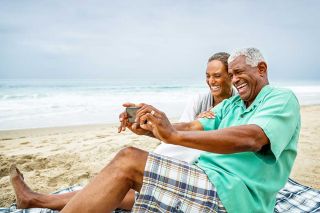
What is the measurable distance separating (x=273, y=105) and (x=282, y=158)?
0.39 meters

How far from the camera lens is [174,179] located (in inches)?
74.4

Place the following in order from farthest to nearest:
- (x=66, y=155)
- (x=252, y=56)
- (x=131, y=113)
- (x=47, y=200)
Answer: (x=66, y=155) → (x=47, y=200) → (x=252, y=56) → (x=131, y=113)

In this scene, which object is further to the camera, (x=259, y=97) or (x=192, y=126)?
(x=192, y=126)

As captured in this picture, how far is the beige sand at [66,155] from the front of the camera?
14.3 ft

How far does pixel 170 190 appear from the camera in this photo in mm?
1895

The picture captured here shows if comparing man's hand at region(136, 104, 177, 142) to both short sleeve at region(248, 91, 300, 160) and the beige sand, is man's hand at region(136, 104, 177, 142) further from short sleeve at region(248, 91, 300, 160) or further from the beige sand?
the beige sand

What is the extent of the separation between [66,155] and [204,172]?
13.6 feet

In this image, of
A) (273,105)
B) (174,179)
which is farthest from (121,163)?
(273,105)

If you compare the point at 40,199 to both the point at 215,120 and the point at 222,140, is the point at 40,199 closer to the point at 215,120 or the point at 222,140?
the point at 215,120

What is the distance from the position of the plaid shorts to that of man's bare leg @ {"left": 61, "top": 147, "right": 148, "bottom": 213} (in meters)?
0.07

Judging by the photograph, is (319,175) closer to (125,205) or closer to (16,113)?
(125,205)

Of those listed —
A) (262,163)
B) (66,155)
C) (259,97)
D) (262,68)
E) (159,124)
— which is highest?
(262,68)

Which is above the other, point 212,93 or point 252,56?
point 252,56

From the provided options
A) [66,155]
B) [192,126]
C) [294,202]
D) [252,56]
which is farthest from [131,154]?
[66,155]
